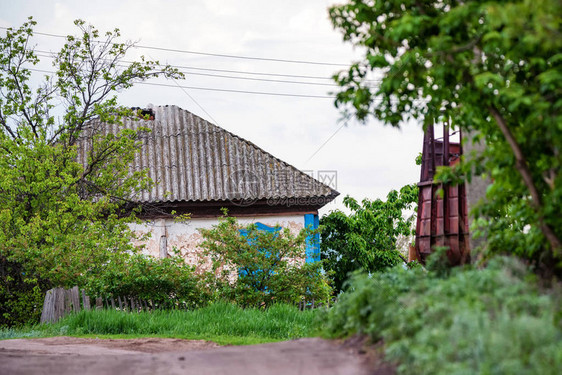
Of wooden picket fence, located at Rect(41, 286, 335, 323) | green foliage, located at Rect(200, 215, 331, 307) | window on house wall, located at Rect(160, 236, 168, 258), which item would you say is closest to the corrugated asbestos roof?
window on house wall, located at Rect(160, 236, 168, 258)

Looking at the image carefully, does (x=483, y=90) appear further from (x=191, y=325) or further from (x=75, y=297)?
(x=75, y=297)

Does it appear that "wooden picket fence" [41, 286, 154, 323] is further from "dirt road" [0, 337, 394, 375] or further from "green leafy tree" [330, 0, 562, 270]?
"green leafy tree" [330, 0, 562, 270]

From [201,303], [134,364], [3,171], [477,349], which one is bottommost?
[201,303]

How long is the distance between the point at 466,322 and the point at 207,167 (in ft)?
51.5

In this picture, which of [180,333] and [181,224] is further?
[181,224]

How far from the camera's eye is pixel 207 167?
19500 mm

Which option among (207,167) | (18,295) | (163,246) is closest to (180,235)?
(163,246)

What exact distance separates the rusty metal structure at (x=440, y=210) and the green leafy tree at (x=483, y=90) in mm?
3769

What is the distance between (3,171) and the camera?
14102mm

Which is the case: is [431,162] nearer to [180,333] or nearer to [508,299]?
[180,333]

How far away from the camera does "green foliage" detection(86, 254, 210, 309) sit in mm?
13266

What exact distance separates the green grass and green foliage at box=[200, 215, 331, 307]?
1.49 metres

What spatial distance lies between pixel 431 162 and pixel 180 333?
5.77 m

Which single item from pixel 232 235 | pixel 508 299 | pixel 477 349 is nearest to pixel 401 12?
pixel 508 299
